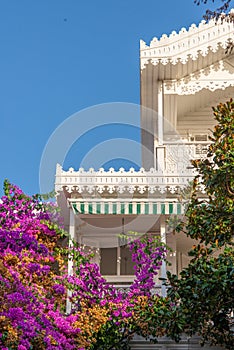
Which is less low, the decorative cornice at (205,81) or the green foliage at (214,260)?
the decorative cornice at (205,81)

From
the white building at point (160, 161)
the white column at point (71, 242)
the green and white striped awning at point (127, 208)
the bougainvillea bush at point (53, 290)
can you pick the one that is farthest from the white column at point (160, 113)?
the bougainvillea bush at point (53, 290)

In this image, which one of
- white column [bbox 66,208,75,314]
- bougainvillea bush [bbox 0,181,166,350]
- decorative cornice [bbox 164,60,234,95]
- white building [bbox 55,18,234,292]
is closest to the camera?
bougainvillea bush [bbox 0,181,166,350]

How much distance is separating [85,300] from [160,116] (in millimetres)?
6941

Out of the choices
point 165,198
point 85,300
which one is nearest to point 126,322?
point 85,300

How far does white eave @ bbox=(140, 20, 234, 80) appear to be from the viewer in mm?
18062

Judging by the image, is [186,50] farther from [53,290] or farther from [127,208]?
[53,290]

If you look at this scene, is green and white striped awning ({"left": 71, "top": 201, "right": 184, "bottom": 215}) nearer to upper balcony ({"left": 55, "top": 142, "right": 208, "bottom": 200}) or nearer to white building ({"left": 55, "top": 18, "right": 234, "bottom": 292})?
white building ({"left": 55, "top": 18, "right": 234, "bottom": 292})

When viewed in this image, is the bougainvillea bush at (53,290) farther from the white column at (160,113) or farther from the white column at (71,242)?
the white column at (160,113)

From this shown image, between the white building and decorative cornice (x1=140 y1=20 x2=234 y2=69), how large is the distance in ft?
0.10

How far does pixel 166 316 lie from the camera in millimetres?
10242

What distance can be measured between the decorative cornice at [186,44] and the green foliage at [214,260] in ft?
25.5

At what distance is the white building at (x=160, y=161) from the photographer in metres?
14.6

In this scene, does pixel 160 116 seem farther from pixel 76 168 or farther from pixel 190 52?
pixel 76 168

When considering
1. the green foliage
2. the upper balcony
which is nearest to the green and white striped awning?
the upper balcony
